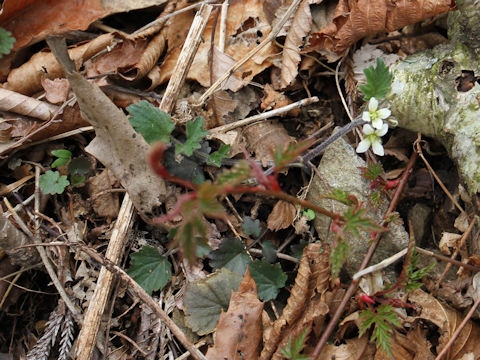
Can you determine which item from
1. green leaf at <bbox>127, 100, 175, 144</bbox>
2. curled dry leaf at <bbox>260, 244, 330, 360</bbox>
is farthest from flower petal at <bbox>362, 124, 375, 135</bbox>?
green leaf at <bbox>127, 100, 175, 144</bbox>

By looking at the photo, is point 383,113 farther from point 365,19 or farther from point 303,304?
point 303,304

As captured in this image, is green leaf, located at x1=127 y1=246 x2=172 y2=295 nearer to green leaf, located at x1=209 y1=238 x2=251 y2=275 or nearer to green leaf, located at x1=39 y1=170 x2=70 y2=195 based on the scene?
green leaf, located at x1=209 y1=238 x2=251 y2=275

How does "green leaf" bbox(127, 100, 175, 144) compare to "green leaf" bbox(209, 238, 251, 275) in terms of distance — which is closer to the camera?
"green leaf" bbox(127, 100, 175, 144)

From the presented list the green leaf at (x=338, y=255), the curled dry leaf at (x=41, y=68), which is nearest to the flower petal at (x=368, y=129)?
the green leaf at (x=338, y=255)

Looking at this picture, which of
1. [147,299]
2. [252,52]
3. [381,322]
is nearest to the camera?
[381,322]

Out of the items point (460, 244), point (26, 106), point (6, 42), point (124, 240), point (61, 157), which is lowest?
point (460, 244)

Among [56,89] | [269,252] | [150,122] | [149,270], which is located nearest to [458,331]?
[269,252]

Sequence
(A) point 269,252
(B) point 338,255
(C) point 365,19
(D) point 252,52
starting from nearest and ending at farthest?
(B) point 338,255
(A) point 269,252
(C) point 365,19
(D) point 252,52
